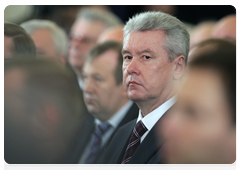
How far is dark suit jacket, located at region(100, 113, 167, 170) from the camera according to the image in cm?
80

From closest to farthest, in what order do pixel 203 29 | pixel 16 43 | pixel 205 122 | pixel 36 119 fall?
pixel 205 122
pixel 36 119
pixel 16 43
pixel 203 29

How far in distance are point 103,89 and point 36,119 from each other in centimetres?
29

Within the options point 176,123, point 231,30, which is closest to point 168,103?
point 176,123

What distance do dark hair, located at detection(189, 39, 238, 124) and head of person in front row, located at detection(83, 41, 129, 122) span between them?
14.9 inches

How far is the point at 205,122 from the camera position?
0.78 m

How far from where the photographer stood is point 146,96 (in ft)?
2.70

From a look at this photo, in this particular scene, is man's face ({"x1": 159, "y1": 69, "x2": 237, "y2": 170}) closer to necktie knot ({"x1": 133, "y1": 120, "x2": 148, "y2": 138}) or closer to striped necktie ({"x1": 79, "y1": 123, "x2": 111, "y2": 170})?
necktie knot ({"x1": 133, "y1": 120, "x2": 148, "y2": 138})

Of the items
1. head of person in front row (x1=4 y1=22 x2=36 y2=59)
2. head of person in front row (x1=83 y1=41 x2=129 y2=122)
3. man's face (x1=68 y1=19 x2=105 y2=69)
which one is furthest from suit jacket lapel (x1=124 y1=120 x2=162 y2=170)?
man's face (x1=68 y1=19 x2=105 y2=69)

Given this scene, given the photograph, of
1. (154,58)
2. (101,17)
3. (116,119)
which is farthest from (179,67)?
(101,17)

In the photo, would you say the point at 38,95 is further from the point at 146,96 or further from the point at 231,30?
the point at 231,30

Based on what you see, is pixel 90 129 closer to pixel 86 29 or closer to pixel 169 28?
pixel 169 28

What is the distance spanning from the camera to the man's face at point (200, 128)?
77 cm

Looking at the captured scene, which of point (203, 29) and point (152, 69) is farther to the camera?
point (203, 29)

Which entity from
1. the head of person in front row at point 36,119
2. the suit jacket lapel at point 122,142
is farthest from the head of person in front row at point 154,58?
the head of person in front row at point 36,119
